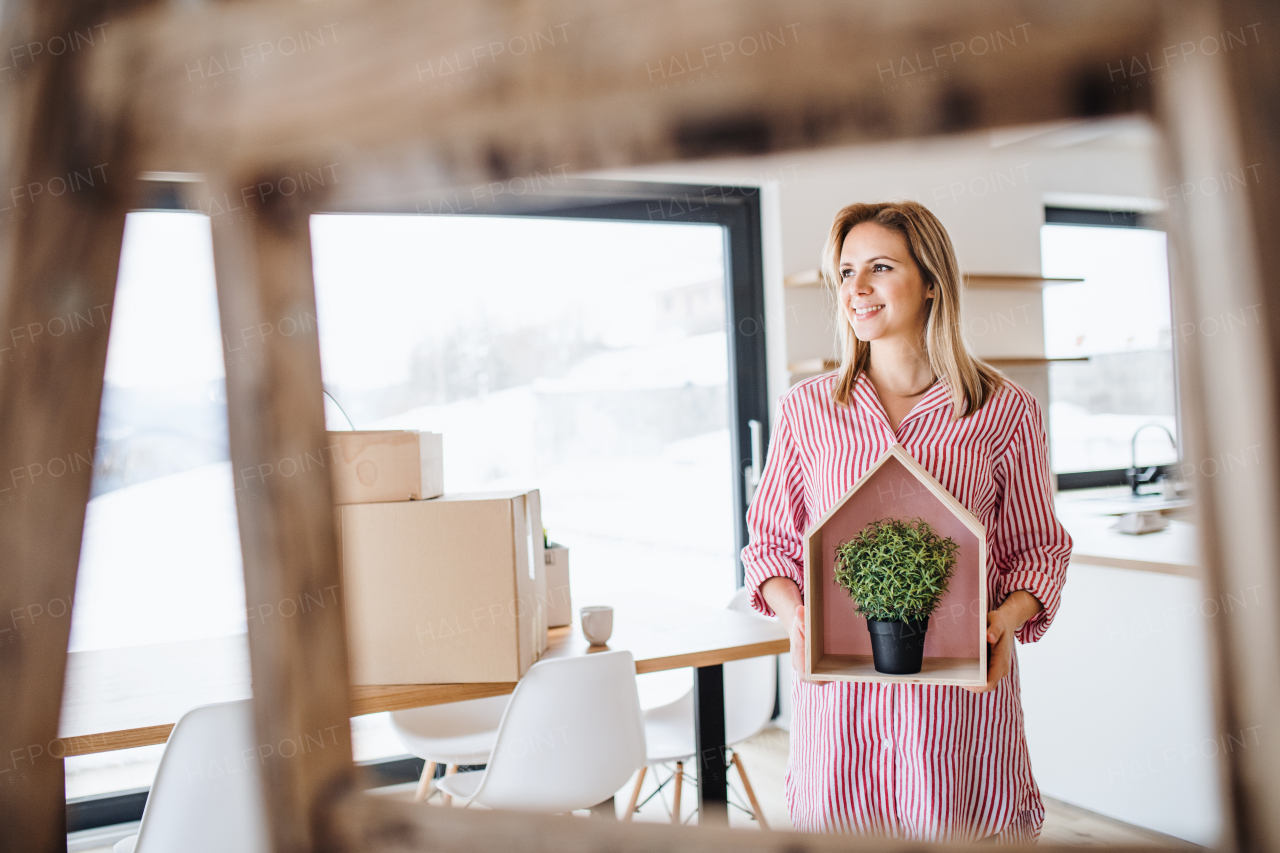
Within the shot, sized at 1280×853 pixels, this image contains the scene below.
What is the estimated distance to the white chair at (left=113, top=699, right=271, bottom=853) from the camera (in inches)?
62.9

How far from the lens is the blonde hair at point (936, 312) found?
1324mm

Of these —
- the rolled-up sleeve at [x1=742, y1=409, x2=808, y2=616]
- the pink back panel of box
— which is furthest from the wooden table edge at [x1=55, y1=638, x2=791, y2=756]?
the pink back panel of box

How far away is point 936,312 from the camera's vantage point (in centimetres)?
137

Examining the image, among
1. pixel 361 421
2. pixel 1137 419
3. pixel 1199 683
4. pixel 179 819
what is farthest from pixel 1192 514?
pixel 1137 419

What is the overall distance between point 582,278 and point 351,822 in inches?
140

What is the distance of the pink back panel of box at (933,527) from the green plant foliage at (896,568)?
5 cm

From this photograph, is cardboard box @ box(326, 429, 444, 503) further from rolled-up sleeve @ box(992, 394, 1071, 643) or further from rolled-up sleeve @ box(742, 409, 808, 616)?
rolled-up sleeve @ box(992, 394, 1071, 643)

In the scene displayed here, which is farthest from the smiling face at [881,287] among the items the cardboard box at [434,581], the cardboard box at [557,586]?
the cardboard box at [557,586]

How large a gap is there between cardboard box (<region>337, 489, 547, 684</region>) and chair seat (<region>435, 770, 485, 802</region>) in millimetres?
381

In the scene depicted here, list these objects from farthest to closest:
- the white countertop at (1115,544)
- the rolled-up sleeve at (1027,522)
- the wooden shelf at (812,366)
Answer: the wooden shelf at (812,366)
the white countertop at (1115,544)
the rolled-up sleeve at (1027,522)

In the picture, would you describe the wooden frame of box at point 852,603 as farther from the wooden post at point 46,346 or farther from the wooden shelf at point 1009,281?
the wooden shelf at point 1009,281

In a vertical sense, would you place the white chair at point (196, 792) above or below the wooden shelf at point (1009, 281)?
below

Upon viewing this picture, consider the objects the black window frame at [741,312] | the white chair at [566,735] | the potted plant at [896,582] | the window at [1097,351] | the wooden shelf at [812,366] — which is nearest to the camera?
the potted plant at [896,582]

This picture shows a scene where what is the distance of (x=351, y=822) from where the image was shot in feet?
0.53
